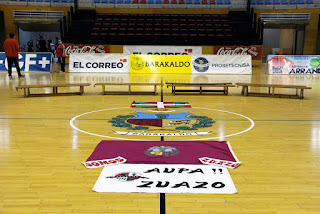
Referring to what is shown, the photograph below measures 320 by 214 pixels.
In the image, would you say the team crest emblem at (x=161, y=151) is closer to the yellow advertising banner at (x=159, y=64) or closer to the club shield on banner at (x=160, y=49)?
the yellow advertising banner at (x=159, y=64)

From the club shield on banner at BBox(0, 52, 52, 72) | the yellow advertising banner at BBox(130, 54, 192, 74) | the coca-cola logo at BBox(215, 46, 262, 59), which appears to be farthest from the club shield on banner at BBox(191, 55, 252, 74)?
the club shield on banner at BBox(0, 52, 52, 72)

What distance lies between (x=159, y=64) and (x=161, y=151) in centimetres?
1231

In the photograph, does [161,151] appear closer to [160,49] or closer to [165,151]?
[165,151]

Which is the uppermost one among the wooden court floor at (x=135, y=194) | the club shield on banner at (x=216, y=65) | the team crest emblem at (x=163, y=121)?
the club shield on banner at (x=216, y=65)

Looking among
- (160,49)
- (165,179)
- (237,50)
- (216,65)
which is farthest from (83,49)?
(165,179)

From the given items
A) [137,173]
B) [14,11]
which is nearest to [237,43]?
[14,11]

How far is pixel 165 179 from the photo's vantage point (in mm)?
3422

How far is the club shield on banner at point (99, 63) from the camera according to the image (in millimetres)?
16266

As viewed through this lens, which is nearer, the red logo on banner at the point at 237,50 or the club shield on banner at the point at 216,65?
the club shield on banner at the point at 216,65

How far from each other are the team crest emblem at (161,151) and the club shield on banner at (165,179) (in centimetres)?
43

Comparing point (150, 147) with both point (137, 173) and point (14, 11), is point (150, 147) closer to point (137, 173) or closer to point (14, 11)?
point (137, 173)

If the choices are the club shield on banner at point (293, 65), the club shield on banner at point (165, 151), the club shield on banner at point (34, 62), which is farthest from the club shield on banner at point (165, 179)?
the club shield on banner at point (34, 62)

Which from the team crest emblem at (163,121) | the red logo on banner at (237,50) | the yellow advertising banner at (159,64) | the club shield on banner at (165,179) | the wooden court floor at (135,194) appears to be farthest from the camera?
the red logo on banner at (237,50)

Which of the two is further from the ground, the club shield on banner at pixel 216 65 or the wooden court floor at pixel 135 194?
the club shield on banner at pixel 216 65
